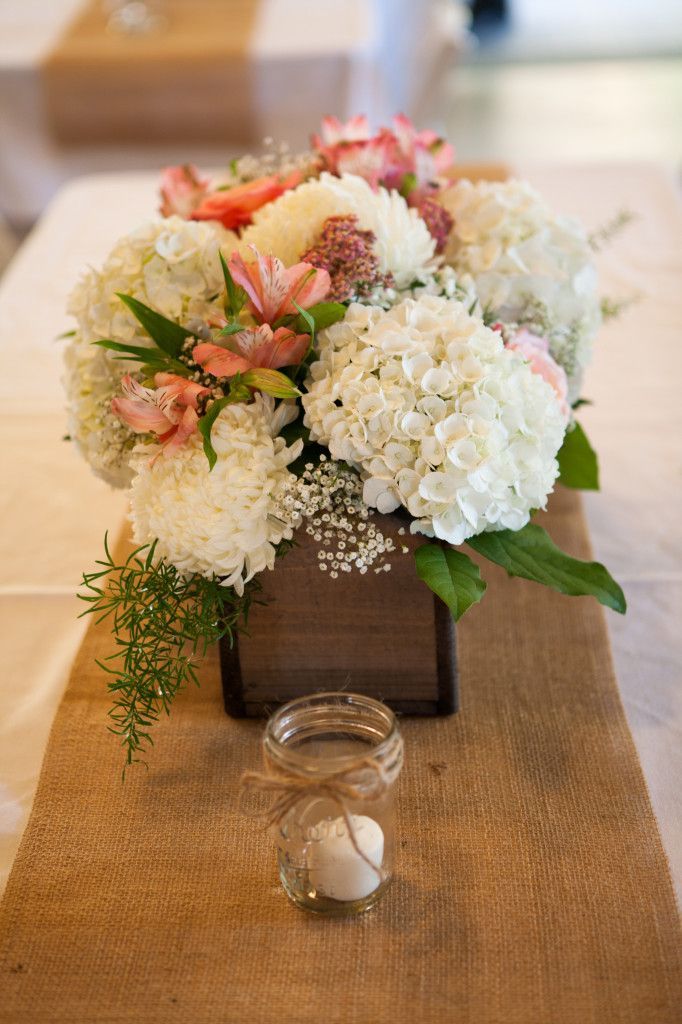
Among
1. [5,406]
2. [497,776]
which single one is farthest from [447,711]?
[5,406]

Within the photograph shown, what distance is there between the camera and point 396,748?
0.68 meters

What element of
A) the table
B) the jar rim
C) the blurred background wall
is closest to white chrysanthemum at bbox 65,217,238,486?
the jar rim

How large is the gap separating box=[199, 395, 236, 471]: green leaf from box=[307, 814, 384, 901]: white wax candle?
27 centimetres

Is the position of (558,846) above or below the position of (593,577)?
below

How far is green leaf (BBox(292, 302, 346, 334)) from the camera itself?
31.4 inches

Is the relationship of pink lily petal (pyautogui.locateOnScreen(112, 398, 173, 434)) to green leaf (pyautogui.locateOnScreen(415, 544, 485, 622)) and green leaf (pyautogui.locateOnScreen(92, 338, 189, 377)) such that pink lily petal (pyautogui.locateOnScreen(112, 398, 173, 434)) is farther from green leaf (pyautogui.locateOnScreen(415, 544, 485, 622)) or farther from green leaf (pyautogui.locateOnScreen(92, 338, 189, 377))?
green leaf (pyautogui.locateOnScreen(415, 544, 485, 622))

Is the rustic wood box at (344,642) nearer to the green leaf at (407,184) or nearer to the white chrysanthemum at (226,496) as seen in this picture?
the white chrysanthemum at (226,496)

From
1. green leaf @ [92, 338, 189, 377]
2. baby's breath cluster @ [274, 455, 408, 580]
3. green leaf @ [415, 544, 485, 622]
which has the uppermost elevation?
green leaf @ [92, 338, 189, 377]

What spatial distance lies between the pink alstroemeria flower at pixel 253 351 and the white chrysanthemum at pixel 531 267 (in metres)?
0.27

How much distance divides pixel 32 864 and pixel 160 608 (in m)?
0.21

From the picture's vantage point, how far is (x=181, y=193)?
110 cm

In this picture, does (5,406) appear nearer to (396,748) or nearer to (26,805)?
(26,805)

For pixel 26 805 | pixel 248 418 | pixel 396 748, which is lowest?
pixel 26 805

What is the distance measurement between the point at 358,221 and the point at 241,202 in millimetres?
184
